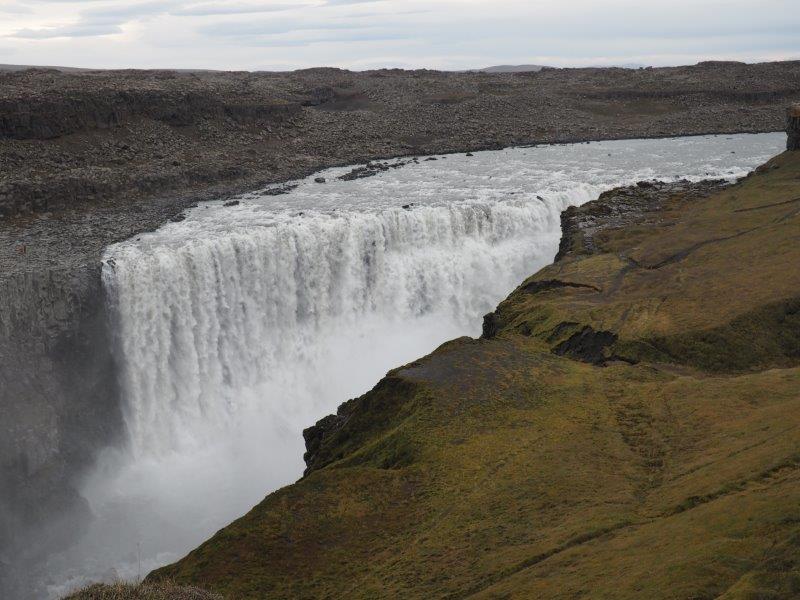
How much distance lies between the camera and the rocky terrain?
2998cm

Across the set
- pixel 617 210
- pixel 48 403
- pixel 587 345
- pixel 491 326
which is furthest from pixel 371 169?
pixel 587 345

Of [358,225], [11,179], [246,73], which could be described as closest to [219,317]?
[358,225]

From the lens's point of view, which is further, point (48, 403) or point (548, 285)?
point (48, 403)

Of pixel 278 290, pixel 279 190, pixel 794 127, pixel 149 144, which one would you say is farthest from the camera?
pixel 149 144

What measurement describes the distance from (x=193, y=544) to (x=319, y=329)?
11742 mm

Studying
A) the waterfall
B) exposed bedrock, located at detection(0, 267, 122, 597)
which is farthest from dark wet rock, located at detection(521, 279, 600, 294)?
exposed bedrock, located at detection(0, 267, 122, 597)

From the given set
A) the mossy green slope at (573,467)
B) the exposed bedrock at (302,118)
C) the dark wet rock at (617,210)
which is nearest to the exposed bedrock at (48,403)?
the exposed bedrock at (302,118)

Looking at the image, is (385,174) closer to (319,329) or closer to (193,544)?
(319,329)

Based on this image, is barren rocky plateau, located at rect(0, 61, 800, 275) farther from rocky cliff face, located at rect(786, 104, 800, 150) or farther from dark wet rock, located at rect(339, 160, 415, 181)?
rocky cliff face, located at rect(786, 104, 800, 150)

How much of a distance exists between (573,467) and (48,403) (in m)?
20.9

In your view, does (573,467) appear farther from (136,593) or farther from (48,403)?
(48,403)

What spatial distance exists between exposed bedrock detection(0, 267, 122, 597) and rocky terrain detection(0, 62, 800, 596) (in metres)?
0.05

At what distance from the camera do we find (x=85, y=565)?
26938 millimetres

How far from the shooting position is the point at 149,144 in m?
51.4
